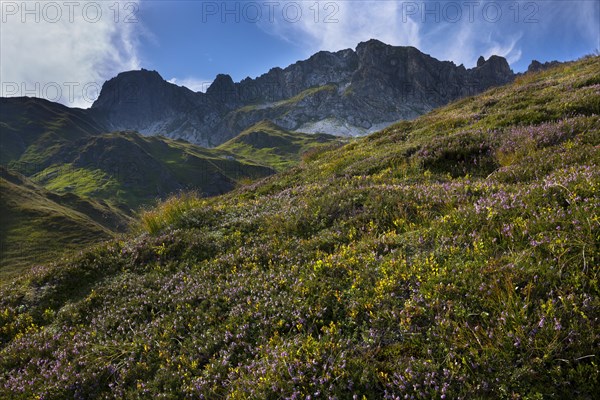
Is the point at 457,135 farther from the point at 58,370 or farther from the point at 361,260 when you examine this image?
the point at 58,370

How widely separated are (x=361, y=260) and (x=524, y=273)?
2460 mm

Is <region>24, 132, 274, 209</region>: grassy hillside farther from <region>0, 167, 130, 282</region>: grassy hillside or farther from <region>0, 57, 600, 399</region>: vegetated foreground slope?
<region>0, 57, 600, 399</region>: vegetated foreground slope

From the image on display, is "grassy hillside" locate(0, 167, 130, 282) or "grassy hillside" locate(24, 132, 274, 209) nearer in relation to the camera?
"grassy hillside" locate(0, 167, 130, 282)

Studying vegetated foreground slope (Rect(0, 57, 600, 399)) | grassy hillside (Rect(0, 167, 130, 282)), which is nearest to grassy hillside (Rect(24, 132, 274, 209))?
grassy hillside (Rect(0, 167, 130, 282))

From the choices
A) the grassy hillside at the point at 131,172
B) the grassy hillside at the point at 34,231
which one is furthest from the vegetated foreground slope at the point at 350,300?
the grassy hillside at the point at 131,172

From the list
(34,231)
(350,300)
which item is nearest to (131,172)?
(34,231)

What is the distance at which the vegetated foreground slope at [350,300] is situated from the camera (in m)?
3.73

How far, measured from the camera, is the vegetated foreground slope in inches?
147

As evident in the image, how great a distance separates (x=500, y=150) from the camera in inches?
415

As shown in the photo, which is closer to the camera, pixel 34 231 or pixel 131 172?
pixel 34 231

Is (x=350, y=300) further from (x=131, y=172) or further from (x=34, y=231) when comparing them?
(x=131, y=172)

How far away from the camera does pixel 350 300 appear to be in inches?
204

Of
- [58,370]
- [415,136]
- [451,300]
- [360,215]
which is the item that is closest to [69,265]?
[58,370]

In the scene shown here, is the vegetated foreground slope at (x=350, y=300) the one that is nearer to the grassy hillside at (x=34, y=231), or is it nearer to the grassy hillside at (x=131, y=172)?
the grassy hillside at (x=34, y=231)
